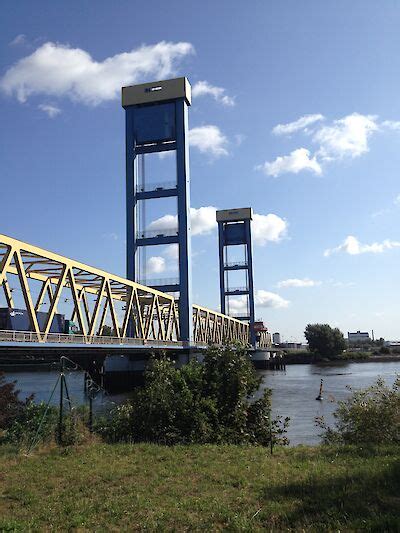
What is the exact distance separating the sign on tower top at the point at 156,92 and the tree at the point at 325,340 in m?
99.2

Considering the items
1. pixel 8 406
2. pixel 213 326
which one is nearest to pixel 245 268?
pixel 213 326

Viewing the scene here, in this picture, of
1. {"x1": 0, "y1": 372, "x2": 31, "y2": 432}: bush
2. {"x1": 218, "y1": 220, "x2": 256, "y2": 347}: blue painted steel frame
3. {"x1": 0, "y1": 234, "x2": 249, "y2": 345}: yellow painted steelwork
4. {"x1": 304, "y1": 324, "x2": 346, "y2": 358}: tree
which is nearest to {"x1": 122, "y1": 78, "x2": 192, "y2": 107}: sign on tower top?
{"x1": 0, "y1": 234, "x2": 249, "y2": 345}: yellow painted steelwork

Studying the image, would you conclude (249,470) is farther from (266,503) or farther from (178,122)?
(178,122)

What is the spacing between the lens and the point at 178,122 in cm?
7006

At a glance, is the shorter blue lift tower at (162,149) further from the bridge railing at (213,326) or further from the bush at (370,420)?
the bush at (370,420)

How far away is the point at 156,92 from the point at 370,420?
210 feet

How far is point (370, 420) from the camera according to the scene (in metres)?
15.1

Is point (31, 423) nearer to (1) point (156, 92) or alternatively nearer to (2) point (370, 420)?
(2) point (370, 420)

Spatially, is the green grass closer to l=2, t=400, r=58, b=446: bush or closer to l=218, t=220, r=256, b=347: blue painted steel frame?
l=2, t=400, r=58, b=446: bush

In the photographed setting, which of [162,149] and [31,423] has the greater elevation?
[162,149]

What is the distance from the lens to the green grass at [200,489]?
7.68 m

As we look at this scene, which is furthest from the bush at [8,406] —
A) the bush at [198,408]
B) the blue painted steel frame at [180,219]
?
the blue painted steel frame at [180,219]

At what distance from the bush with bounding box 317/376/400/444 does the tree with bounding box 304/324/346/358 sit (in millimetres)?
141479

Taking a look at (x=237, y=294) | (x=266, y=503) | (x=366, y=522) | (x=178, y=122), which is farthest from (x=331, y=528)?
(x=237, y=294)
